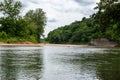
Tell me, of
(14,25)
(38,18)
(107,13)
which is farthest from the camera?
(38,18)

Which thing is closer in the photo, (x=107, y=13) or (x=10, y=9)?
(x=107, y=13)

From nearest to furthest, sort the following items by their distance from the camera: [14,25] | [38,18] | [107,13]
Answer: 1. [107,13]
2. [14,25]
3. [38,18]

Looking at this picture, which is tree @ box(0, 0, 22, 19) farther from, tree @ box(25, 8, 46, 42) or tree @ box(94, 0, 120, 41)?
tree @ box(94, 0, 120, 41)

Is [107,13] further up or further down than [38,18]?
further down

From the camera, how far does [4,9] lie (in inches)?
5423

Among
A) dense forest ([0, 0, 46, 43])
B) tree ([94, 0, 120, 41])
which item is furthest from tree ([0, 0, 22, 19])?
tree ([94, 0, 120, 41])

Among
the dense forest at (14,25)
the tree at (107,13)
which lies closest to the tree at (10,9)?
the dense forest at (14,25)

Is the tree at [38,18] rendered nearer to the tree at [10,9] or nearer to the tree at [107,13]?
the tree at [10,9]

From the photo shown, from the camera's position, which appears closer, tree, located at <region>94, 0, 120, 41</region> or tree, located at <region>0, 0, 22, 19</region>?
tree, located at <region>94, 0, 120, 41</region>

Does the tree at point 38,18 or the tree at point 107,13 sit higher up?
the tree at point 38,18

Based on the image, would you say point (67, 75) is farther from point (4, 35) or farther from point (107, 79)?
point (4, 35)

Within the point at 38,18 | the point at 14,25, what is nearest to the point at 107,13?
the point at 14,25

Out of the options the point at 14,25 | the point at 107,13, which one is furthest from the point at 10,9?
the point at 107,13

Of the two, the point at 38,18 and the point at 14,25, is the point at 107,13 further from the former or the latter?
the point at 38,18
